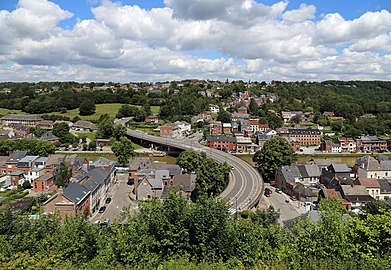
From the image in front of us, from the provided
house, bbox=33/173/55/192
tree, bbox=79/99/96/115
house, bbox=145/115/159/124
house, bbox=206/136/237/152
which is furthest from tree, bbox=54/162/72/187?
tree, bbox=79/99/96/115

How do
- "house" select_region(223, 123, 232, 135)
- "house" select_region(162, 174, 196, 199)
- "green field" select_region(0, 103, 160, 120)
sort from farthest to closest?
"green field" select_region(0, 103, 160, 120) < "house" select_region(223, 123, 232, 135) < "house" select_region(162, 174, 196, 199)

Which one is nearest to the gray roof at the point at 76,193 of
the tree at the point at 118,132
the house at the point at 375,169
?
the house at the point at 375,169

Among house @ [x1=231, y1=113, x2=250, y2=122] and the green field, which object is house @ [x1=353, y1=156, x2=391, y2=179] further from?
the green field

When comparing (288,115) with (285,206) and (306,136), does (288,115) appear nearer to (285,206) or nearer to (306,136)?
(306,136)

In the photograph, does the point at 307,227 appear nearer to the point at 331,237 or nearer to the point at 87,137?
the point at 331,237

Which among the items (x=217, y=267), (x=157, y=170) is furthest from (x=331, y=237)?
(x=157, y=170)

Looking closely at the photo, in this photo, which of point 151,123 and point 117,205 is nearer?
point 117,205
